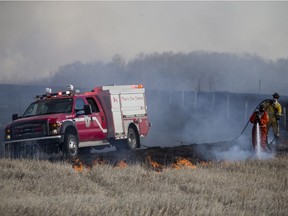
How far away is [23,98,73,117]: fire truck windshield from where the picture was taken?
1961 cm

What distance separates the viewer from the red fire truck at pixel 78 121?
1864 cm

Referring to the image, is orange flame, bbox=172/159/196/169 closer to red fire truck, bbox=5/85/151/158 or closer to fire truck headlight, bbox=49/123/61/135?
red fire truck, bbox=5/85/151/158

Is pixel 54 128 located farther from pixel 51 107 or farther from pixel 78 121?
pixel 51 107

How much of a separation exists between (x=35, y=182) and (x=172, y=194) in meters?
2.78

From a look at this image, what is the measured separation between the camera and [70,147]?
18891 mm

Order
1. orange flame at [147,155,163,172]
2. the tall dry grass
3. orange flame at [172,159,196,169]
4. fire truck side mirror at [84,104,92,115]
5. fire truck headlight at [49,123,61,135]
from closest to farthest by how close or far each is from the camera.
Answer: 1. the tall dry grass
2. orange flame at [147,155,163,172]
3. orange flame at [172,159,196,169]
4. fire truck headlight at [49,123,61,135]
5. fire truck side mirror at [84,104,92,115]

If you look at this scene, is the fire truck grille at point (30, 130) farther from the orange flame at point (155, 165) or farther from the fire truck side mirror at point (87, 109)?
the orange flame at point (155, 165)

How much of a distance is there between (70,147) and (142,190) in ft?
21.4

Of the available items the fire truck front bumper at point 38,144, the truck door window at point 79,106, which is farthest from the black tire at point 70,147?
the truck door window at point 79,106

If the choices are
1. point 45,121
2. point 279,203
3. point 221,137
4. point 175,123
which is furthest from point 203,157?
point 175,123

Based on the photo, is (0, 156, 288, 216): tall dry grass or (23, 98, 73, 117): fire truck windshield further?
(23, 98, 73, 117): fire truck windshield

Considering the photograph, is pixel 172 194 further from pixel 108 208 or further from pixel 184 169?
pixel 184 169

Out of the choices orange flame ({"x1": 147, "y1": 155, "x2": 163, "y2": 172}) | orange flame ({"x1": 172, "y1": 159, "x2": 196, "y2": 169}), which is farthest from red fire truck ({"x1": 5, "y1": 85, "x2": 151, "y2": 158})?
orange flame ({"x1": 172, "y1": 159, "x2": 196, "y2": 169})

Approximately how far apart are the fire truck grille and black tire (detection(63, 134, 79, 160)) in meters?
0.67
